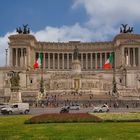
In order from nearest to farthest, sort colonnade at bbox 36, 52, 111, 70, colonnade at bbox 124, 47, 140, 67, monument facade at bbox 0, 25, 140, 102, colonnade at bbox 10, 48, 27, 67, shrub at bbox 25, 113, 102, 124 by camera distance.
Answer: shrub at bbox 25, 113, 102, 124 < monument facade at bbox 0, 25, 140, 102 < colonnade at bbox 124, 47, 140, 67 < colonnade at bbox 10, 48, 27, 67 < colonnade at bbox 36, 52, 111, 70

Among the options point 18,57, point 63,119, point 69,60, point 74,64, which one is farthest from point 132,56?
point 63,119

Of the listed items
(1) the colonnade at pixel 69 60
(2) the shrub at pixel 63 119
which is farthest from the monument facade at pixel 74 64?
(2) the shrub at pixel 63 119

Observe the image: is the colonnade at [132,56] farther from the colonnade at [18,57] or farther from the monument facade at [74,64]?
the colonnade at [18,57]

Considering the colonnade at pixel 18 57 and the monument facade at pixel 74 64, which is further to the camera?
the colonnade at pixel 18 57

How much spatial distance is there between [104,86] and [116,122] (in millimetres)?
85351

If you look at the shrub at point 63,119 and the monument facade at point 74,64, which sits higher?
the monument facade at point 74,64

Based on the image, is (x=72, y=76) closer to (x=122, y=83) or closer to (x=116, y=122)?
(x=122, y=83)

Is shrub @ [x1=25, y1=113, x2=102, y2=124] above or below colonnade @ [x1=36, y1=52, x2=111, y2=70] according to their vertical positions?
below

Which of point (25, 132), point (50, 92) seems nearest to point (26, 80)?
point (50, 92)

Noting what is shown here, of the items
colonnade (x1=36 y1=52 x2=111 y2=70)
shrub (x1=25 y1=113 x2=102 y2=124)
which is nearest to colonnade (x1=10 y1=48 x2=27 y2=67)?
colonnade (x1=36 y1=52 x2=111 y2=70)

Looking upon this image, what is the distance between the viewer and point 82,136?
20.5 metres

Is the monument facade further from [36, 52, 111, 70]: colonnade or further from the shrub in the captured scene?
the shrub

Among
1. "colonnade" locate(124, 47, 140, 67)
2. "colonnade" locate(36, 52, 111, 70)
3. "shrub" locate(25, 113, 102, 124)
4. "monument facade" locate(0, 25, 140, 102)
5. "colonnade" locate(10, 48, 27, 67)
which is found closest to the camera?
"shrub" locate(25, 113, 102, 124)

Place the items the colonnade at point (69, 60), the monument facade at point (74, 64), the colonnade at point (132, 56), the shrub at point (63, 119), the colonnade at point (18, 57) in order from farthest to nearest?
1. the colonnade at point (69, 60)
2. the colonnade at point (18, 57)
3. the colonnade at point (132, 56)
4. the monument facade at point (74, 64)
5. the shrub at point (63, 119)
